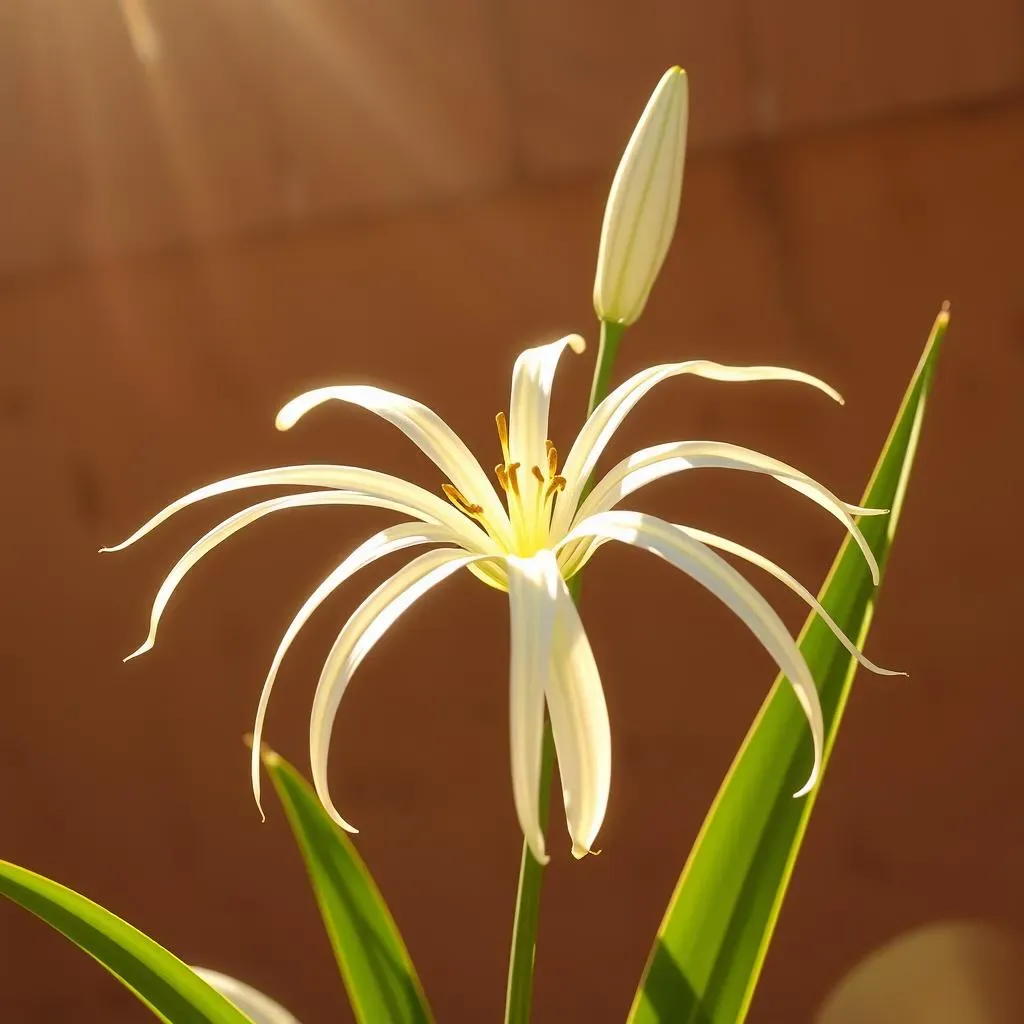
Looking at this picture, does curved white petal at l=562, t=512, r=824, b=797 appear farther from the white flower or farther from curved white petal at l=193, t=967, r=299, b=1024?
curved white petal at l=193, t=967, r=299, b=1024

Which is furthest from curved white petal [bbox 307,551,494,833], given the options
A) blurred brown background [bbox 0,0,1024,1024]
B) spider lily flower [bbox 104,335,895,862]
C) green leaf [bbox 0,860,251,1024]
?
blurred brown background [bbox 0,0,1024,1024]

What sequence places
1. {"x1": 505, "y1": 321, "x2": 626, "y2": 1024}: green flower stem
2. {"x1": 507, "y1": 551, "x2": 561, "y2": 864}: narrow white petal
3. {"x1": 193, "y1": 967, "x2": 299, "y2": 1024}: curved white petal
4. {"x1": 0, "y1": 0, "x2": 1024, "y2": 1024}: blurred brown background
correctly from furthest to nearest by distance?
{"x1": 0, "y1": 0, "x2": 1024, "y2": 1024}: blurred brown background < {"x1": 193, "y1": 967, "x2": 299, "y2": 1024}: curved white petal < {"x1": 505, "y1": 321, "x2": 626, "y2": 1024}: green flower stem < {"x1": 507, "y1": 551, "x2": 561, "y2": 864}: narrow white petal

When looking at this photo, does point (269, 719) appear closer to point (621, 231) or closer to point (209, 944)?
point (209, 944)

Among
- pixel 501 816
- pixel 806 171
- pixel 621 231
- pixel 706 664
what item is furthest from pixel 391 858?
pixel 621 231

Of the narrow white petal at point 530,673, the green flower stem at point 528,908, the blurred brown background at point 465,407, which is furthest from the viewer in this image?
the blurred brown background at point 465,407

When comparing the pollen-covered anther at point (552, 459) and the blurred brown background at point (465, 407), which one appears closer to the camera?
the pollen-covered anther at point (552, 459)

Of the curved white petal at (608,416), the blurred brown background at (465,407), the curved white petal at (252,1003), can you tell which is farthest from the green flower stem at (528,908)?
the blurred brown background at (465,407)

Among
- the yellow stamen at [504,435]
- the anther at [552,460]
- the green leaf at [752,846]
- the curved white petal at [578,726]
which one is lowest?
the green leaf at [752,846]

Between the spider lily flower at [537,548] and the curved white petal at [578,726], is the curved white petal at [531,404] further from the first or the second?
the curved white petal at [578,726]
